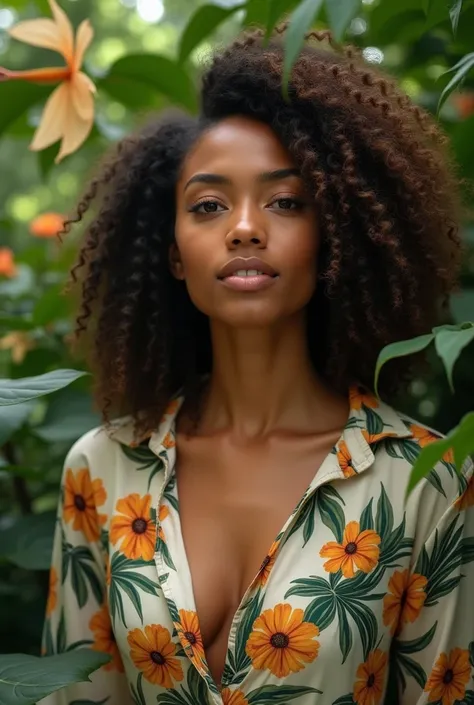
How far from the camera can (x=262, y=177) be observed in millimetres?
1246

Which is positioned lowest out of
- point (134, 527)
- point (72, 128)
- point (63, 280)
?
point (134, 527)

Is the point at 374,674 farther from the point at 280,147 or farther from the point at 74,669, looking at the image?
the point at 280,147

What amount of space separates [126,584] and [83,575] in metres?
0.16

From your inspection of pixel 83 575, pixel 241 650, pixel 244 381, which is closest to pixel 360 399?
pixel 244 381

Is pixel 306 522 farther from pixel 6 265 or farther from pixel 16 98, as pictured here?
pixel 6 265

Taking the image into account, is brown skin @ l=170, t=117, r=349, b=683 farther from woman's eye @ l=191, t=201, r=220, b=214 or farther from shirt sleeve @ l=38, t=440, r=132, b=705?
shirt sleeve @ l=38, t=440, r=132, b=705

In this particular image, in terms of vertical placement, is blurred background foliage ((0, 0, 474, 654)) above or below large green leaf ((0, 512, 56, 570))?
above

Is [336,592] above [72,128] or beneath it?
beneath

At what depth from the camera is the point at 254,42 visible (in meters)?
1.32

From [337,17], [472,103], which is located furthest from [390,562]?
[472,103]

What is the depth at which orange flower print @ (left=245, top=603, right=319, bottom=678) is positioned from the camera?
1.18m

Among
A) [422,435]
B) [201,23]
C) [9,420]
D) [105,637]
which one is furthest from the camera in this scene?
[201,23]

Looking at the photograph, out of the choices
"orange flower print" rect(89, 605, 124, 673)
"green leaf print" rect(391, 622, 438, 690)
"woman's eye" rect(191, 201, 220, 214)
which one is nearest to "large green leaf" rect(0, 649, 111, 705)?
"orange flower print" rect(89, 605, 124, 673)

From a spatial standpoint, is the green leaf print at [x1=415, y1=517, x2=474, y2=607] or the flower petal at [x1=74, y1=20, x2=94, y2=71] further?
the flower petal at [x1=74, y1=20, x2=94, y2=71]
